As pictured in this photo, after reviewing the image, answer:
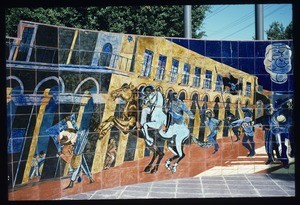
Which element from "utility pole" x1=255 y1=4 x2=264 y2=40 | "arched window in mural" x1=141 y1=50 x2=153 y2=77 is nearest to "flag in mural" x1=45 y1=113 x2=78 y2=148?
"arched window in mural" x1=141 y1=50 x2=153 y2=77

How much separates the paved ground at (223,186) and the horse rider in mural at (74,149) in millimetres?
312

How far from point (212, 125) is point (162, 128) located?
0.89 meters

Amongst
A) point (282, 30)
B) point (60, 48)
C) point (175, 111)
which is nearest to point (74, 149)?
point (60, 48)

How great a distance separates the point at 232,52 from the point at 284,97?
1198 millimetres

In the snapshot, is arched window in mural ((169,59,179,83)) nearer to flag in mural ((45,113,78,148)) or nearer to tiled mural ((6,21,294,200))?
tiled mural ((6,21,294,200))

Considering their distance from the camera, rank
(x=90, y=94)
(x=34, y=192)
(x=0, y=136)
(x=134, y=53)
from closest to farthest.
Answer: (x=0, y=136)
(x=34, y=192)
(x=90, y=94)
(x=134, y=53)

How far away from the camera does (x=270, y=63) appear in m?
5.45

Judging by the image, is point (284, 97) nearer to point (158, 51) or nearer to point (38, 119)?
point (158, 51)

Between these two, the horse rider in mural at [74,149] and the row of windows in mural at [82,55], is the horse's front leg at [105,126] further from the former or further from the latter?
the row of windows in mural at [82,55]

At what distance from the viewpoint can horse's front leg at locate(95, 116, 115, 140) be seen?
487 centimetres

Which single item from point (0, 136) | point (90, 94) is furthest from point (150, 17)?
point (0, 136)

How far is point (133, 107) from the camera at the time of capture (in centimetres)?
507

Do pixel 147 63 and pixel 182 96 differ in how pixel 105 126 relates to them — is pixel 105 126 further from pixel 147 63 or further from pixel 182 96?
pixel 182 96

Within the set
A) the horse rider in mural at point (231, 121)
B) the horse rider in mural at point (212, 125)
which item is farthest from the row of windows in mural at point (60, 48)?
the horse rider in mural at point (231, 121)
